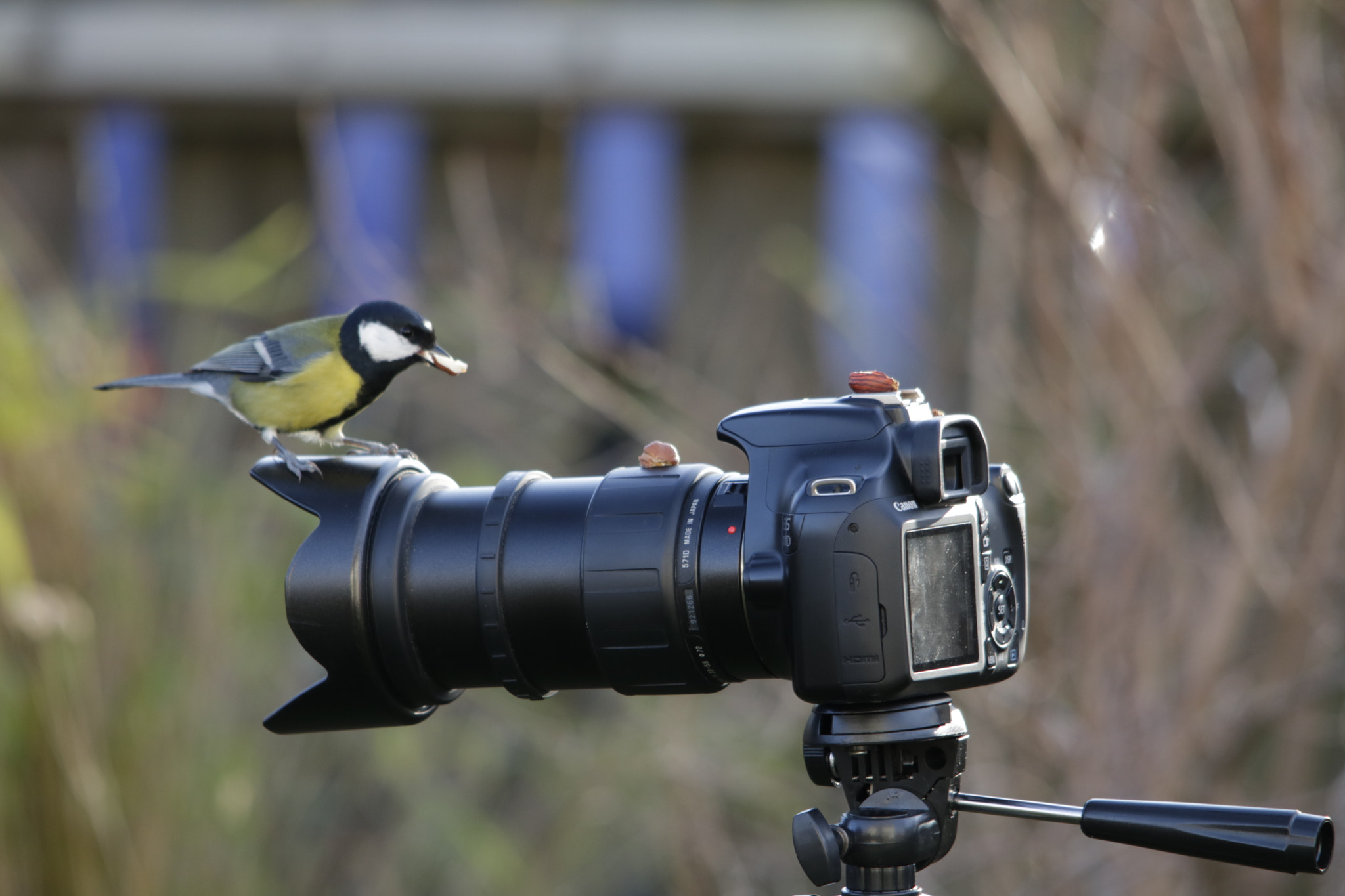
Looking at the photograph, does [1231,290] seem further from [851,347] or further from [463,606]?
[463,606]

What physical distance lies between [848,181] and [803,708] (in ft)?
7.24

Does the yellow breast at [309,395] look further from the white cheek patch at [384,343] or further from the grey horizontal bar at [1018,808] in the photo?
the grey horizontal bar at [1018,808]

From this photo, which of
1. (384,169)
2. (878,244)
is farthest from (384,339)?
(384,169)

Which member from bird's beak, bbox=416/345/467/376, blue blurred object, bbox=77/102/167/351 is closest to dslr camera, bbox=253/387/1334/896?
bird's beak, bbox=416/345/467/376

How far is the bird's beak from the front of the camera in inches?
49.7

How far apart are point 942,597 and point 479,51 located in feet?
11.0

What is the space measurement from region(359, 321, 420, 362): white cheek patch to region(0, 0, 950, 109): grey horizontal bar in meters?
2.78

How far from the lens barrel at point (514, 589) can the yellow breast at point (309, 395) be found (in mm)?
125

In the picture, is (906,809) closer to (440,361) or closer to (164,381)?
(440,361)

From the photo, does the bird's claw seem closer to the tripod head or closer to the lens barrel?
the lens barrel

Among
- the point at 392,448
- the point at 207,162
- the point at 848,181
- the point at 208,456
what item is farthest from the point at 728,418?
the point at 207,162

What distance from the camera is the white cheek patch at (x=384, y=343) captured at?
1.28m


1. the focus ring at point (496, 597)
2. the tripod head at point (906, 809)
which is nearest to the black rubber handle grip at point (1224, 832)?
the tripod head at point (906, 809)

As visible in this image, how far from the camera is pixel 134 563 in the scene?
83.1 inches
